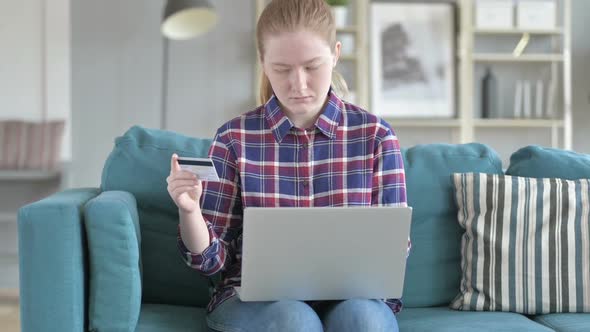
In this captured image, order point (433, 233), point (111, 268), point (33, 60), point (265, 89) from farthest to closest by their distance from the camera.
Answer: point (33, 60), point (433, 233), point (265, 89), point (111, 268)

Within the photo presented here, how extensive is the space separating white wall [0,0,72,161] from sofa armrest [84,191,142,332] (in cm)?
319

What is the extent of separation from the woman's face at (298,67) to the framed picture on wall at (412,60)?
3.09 meters

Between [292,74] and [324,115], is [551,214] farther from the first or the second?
[292,74]

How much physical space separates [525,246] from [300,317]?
75cm

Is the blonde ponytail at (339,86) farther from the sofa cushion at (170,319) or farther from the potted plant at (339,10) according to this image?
the potted plant at (339,10)

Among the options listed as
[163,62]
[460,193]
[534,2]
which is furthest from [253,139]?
[534,2]

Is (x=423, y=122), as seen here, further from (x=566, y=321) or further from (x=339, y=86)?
(x=566, y=321)

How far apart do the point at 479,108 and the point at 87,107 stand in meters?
2.47

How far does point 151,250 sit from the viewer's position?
1.99m

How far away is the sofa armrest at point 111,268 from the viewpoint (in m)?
1.63

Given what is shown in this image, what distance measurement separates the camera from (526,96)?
481cm

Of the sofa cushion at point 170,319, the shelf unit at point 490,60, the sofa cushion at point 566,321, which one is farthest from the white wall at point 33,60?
the sofa cushion at point 566,321

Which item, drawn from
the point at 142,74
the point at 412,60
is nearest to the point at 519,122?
the point at 412,60

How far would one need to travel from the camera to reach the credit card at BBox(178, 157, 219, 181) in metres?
1.49
